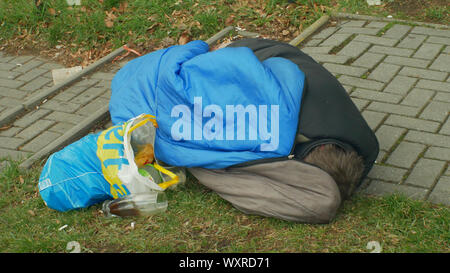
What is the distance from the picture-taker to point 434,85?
4293mm

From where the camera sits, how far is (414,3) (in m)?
5.65

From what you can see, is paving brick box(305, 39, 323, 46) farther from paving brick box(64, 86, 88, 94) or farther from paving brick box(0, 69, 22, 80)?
paving brick box(0, 69, 22, 80)

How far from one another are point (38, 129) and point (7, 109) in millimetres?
630

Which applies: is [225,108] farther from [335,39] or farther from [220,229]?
[335,39]

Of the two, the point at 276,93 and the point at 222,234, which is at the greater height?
the point at 276,93

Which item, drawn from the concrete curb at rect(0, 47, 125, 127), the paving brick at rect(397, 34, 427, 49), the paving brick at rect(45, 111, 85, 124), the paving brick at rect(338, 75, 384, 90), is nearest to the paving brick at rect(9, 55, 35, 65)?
the concrete curb at rect(0, 47, 125, 127)

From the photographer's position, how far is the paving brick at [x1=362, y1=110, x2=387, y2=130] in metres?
3.87

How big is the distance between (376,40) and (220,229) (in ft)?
9.14

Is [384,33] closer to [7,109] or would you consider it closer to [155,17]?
[155,17]

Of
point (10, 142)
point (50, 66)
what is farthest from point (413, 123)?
point (50, 66)

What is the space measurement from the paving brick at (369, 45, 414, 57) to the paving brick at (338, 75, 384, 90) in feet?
1.81

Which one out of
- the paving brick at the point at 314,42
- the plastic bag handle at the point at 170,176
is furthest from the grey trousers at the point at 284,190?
the paving brick at the point at 314,42

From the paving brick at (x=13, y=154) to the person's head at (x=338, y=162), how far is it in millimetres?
2080

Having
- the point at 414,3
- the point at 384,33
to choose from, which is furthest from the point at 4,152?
the point at 414,3
